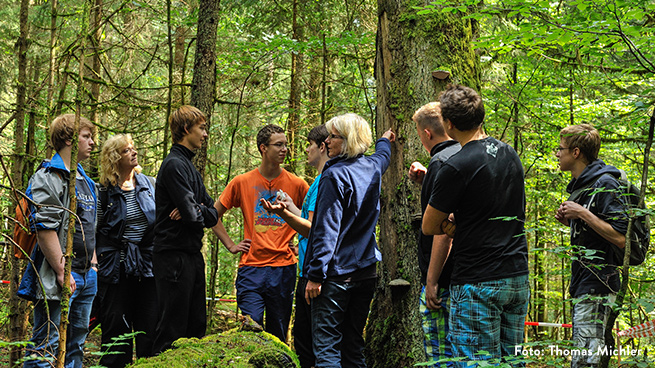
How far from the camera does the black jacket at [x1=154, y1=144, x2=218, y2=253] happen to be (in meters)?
3.89

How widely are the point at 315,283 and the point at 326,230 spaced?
0.39 meters

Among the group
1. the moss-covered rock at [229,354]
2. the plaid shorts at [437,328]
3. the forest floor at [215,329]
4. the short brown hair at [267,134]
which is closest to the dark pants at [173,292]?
the moss-covered rock at [229,354]

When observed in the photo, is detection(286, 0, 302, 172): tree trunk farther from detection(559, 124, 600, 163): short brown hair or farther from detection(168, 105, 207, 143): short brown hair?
detection(559, 124, 600, 163): short brown hair

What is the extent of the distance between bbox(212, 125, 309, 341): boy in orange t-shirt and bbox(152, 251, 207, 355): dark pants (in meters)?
0.61

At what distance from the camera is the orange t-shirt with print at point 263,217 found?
4536mm

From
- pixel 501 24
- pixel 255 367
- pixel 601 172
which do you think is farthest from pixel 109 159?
pixel 501 24

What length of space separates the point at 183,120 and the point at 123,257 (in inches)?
53.1

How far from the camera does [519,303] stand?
2818mm

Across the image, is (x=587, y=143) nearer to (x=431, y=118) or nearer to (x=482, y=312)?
(x=431, y=118)

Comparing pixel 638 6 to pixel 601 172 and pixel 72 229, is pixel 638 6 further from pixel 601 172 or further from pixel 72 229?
pixel 72 229

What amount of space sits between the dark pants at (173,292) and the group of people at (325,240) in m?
0.01

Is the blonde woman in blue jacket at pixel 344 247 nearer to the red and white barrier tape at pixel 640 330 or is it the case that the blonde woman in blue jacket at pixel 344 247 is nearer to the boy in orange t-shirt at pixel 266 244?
the boy in orange t-shirt at pixel 266 244

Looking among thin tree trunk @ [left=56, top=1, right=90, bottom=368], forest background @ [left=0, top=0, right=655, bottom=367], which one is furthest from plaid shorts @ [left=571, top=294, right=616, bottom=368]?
thin tree trunk @ [left=56, top=1, right=90, bottom=368]

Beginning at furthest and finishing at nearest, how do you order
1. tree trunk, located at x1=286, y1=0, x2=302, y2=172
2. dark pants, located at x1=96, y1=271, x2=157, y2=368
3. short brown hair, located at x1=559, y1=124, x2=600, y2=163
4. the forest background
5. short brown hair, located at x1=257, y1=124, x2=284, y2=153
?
tree trunk, located at x1=286, y1=0, x2=302, y2=172 → short brown hair, located at x1=257, y1=124, x2=284, y2=153 → dark pants, located at x1=96, y1=271, x2=157, y2=368 → short brown hair, located at x1=559, y1=124, x2=600, y2=163 → the forest background
